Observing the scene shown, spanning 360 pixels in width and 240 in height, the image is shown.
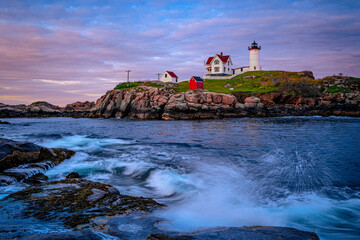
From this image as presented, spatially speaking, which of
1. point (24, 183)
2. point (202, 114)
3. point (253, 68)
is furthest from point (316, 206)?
point (253, 68)

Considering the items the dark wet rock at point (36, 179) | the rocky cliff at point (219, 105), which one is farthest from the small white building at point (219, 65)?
the dark wet rock at point (36, 179)

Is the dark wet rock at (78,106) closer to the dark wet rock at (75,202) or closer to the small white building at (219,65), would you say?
the small white building at (219,65)

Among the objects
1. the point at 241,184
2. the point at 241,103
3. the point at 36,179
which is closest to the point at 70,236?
the point at 36,179

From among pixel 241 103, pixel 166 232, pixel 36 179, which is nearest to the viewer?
pixel 166 232

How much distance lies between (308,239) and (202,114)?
41642 mm

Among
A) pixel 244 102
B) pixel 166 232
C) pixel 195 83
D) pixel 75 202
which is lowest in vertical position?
pixel 166 232

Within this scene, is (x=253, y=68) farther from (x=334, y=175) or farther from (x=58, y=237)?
(x=58, y=237)

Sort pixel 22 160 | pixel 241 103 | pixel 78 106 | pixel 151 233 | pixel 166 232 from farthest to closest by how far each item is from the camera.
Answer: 1. pixel 78 106
2. pixel 241 103
3. pixel 22 160
4. pixel 166 232
5. pixel 151 233

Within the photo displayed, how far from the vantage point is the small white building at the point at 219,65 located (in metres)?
85.8

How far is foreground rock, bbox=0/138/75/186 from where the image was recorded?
22.4ft

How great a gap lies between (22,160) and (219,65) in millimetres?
84239

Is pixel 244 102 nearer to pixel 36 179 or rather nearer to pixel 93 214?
pixel 36 179

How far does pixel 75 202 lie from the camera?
4.76 meters

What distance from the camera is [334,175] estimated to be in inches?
347
